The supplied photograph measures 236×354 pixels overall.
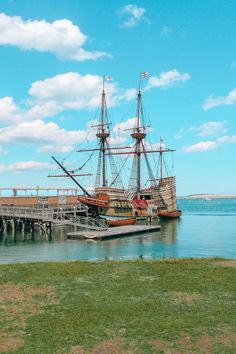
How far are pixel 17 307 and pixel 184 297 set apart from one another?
6.80 meters

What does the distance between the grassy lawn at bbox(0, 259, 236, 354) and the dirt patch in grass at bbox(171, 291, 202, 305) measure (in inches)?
1.6

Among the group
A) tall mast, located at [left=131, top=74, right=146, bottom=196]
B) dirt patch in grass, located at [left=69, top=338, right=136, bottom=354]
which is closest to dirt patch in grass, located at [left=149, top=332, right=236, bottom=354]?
dirt patch in grass, located at [left=69, top=338, right=136, bottom=354]

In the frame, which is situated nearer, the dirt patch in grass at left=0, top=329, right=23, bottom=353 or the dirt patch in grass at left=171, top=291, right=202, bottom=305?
the dirt patch in grass at left=0, top=329, right=23, bottom=353

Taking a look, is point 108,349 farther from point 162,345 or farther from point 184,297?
point 184,297

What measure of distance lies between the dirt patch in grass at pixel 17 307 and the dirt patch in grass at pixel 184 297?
4.95m

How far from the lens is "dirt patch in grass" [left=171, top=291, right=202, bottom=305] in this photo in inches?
683

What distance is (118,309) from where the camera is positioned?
53.0ft

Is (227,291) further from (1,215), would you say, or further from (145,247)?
(1,215)

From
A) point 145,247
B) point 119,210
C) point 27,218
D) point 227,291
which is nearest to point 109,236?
point 145,247

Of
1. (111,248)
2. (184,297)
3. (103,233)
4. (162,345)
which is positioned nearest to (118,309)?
(184,297)

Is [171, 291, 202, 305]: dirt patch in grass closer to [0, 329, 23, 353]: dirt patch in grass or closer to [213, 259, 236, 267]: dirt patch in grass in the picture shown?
[0, 329, 23, 353]: dirt patch in grass

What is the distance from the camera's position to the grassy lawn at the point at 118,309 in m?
13.1

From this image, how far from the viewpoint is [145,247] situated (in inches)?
1842

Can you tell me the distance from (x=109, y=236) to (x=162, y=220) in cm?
4715
